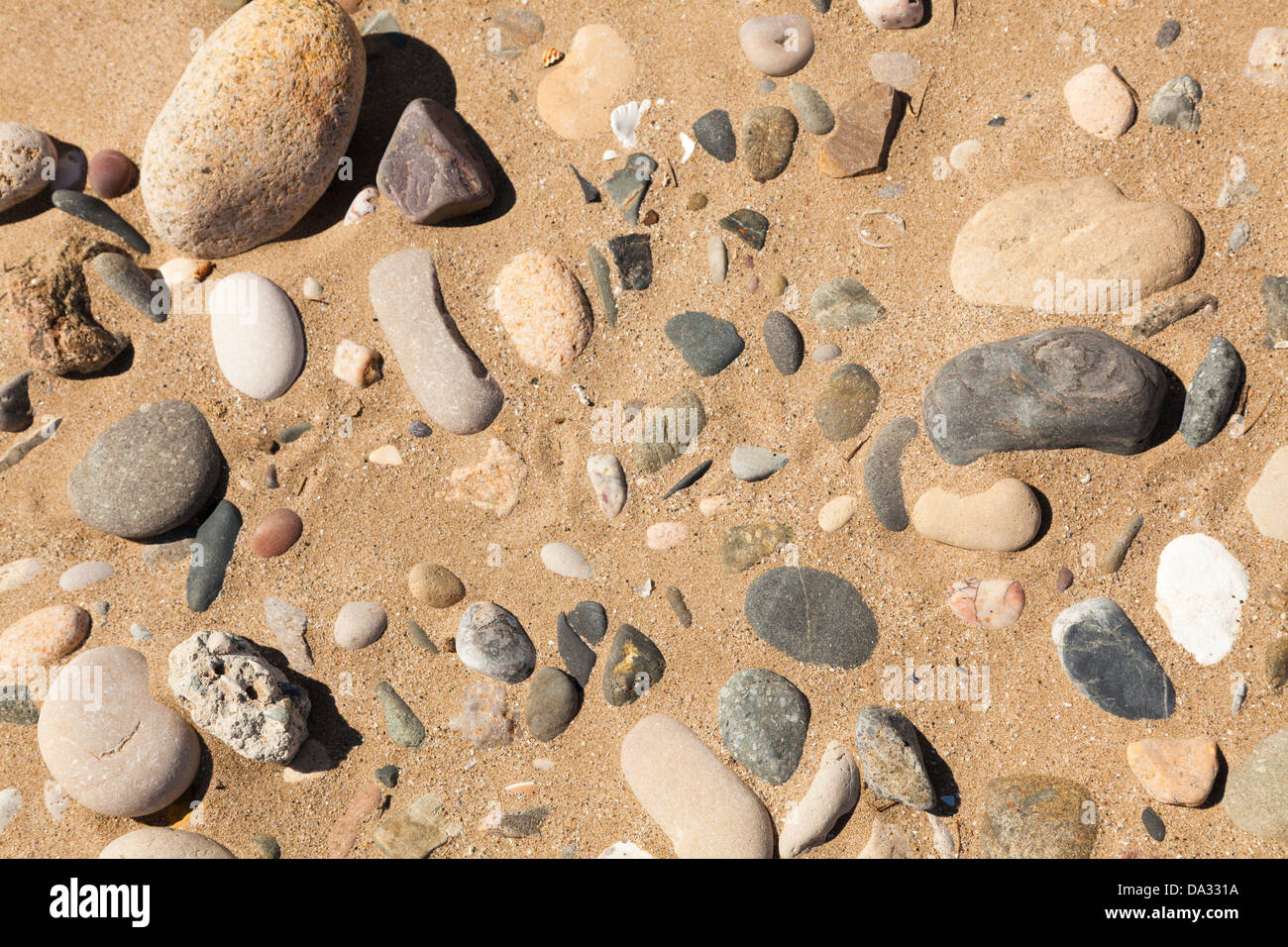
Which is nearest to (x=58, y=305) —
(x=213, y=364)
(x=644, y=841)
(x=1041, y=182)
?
(x=213, y=364)

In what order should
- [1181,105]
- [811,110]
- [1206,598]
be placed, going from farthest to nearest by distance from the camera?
1. [811,110]
2. [1181,105]
3. [1206,598]

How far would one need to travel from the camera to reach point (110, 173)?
2.73m

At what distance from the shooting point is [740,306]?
106 inches

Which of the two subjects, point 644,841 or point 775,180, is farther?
point 775,180

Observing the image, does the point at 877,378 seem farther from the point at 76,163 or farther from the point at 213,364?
the point at 76,163

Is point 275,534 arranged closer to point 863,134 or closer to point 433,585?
point 433,585

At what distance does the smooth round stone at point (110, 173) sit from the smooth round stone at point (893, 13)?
8.59ft

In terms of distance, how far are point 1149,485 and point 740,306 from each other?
4.75 ft

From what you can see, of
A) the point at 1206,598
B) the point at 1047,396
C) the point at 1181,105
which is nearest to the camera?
the point at 1047,396

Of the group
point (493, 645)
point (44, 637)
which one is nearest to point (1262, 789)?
point (493, 645)

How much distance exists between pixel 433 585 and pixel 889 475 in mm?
1542

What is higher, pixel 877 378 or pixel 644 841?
pixel 877 378

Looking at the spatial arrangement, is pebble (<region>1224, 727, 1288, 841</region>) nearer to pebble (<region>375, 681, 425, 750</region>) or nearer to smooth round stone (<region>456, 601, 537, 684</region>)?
smooth round stone (<region>456, 601, 537, 684</region>)

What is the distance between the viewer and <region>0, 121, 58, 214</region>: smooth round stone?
8.71 feet
